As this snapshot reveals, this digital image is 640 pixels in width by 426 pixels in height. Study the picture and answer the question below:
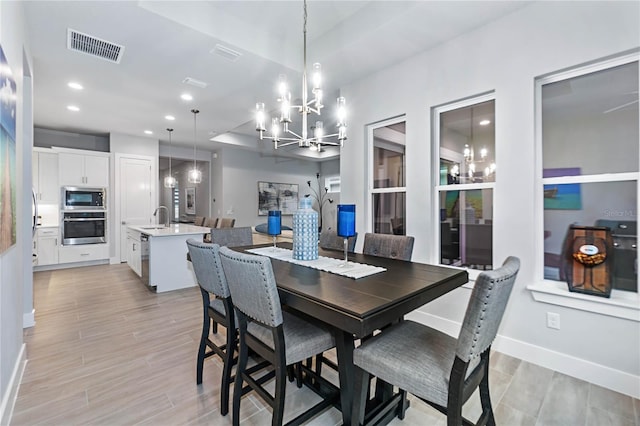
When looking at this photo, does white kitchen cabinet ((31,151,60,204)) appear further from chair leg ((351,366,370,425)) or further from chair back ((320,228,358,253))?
chair leg ((351,366,370,425))

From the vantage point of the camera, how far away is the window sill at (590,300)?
6.13ft

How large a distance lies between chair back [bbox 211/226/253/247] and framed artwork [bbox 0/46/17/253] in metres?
1.33

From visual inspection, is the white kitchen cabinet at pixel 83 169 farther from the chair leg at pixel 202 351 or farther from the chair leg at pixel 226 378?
the chair leg at pixel 226 378

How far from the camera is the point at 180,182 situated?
985cm

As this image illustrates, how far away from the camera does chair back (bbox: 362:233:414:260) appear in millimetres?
2275

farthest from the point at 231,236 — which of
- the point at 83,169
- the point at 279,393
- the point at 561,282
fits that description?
the point at 83,169

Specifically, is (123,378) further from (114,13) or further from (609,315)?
(609,315)

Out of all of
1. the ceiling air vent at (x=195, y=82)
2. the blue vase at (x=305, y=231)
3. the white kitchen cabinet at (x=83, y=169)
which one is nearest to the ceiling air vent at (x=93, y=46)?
the ceiling air vent at (x=195, y=82)

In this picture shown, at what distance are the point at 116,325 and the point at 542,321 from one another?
3.85m

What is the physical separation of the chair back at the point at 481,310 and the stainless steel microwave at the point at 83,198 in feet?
22.9

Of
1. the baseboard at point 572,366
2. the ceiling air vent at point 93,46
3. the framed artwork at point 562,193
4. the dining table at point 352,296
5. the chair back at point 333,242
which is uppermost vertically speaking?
the ceiling air vent at point 93,46

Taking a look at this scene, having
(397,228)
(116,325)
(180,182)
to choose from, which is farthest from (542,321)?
(180,182)

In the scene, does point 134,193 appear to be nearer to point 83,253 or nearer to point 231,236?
point 83,253

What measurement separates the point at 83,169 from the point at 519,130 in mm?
7184
